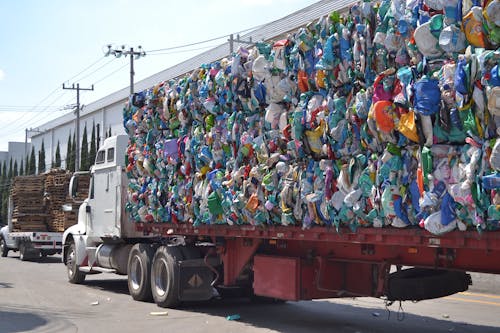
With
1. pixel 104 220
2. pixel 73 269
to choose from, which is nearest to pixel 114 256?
pixel 104 220

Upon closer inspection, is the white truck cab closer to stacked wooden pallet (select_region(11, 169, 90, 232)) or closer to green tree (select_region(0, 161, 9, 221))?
stacked wooden pallet (select_region(11, 169, 90, 232))

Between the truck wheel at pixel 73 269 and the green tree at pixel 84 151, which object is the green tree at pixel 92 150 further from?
the truck wheel at pixel 73 269

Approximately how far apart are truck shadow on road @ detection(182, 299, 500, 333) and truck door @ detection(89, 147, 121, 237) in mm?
3017

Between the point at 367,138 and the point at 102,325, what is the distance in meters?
5.48

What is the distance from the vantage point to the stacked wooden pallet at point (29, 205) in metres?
26.6

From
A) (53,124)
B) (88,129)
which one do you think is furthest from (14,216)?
(53,124)

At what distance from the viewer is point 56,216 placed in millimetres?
26359

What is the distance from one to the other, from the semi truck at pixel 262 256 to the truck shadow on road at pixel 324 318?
589 millimetres

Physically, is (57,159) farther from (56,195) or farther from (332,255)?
(332,255)

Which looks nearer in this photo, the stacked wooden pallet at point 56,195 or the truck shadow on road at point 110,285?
the truck shadow on road at point 110,285

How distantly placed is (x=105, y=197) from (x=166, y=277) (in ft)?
12.0

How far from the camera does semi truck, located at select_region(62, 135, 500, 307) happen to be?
24.8ft

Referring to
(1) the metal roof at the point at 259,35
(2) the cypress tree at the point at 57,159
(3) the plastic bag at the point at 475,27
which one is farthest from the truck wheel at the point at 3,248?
(2) the cypress tree at the point at 57,159

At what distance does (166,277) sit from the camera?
12.5 metres
